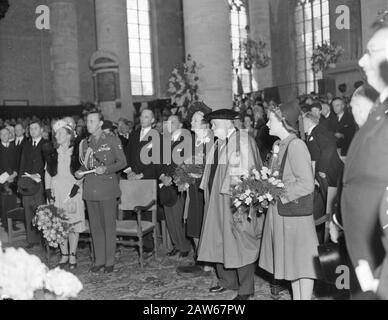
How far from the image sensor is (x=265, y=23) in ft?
74.0

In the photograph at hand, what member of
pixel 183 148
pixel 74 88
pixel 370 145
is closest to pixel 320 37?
pixel 74 88

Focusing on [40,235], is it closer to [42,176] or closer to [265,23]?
[42,176]

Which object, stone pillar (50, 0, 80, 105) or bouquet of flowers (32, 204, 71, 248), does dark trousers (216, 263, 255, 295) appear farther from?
stone pillar (50, 0, 80, 105)

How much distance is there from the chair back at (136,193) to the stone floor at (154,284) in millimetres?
738

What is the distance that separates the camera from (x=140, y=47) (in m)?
22.6

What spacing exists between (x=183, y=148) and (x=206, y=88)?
206 cm

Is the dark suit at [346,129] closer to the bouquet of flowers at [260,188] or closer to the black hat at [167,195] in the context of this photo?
the black hat at [167,195]

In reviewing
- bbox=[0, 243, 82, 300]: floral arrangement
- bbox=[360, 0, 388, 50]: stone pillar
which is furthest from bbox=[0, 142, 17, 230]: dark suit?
bbox=[360, 0, 388, 50]: stone pillar

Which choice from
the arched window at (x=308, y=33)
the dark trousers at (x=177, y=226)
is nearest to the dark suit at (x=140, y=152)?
the dark trousers at (x=177, y=226)

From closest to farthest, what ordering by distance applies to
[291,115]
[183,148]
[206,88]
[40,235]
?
[291,115], [183,148], [40,235], [206,88]

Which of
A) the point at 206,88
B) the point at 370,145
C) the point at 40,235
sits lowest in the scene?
the point at 40,235

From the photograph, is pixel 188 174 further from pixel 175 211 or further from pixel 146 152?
pixel 146 152

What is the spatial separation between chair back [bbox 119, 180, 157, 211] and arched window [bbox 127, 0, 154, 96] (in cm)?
1655

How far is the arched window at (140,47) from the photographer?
73.1ft
